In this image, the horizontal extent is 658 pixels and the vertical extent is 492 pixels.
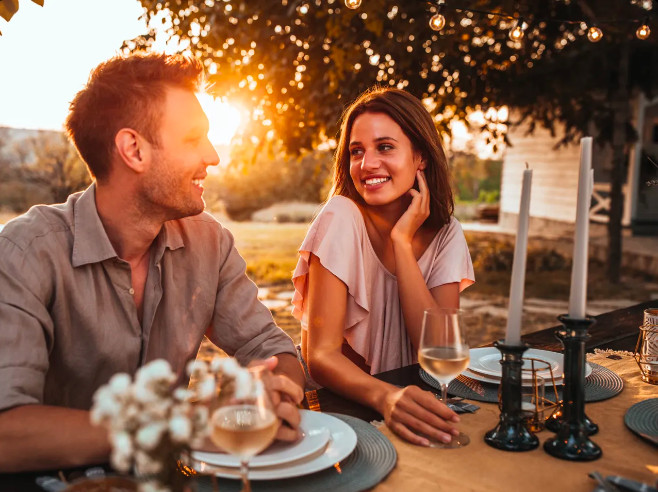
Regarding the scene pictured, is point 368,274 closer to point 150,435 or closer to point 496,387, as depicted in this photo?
point 496,387

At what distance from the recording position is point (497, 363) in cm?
184

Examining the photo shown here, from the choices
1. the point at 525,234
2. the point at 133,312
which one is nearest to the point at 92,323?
the point at 133,312

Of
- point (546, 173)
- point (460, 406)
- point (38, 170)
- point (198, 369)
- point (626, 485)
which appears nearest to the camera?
point (198, 369)

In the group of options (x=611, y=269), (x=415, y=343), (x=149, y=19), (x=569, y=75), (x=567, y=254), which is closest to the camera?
(x=415, y=343)

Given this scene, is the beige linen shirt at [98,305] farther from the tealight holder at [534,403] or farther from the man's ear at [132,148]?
the tealight holder at [534,403]

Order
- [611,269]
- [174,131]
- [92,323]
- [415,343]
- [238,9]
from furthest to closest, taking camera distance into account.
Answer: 1. [611,269]
2. [238,9]
3. [415,343]
4. [174,131]
5. [92,323]

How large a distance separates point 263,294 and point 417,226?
6.33 metres

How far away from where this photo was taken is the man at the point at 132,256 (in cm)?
168

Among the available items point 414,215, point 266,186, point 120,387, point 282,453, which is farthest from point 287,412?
point 266,186

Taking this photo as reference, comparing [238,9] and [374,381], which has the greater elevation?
[238,9]

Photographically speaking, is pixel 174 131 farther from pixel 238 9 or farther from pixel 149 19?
pixel 238 9

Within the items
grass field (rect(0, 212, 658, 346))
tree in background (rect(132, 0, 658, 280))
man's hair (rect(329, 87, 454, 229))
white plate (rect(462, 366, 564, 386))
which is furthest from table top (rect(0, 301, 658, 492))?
grass field (rect(0, 212, 658, 346))

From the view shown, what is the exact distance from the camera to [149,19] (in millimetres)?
5562

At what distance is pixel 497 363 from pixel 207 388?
1276 millimetres
